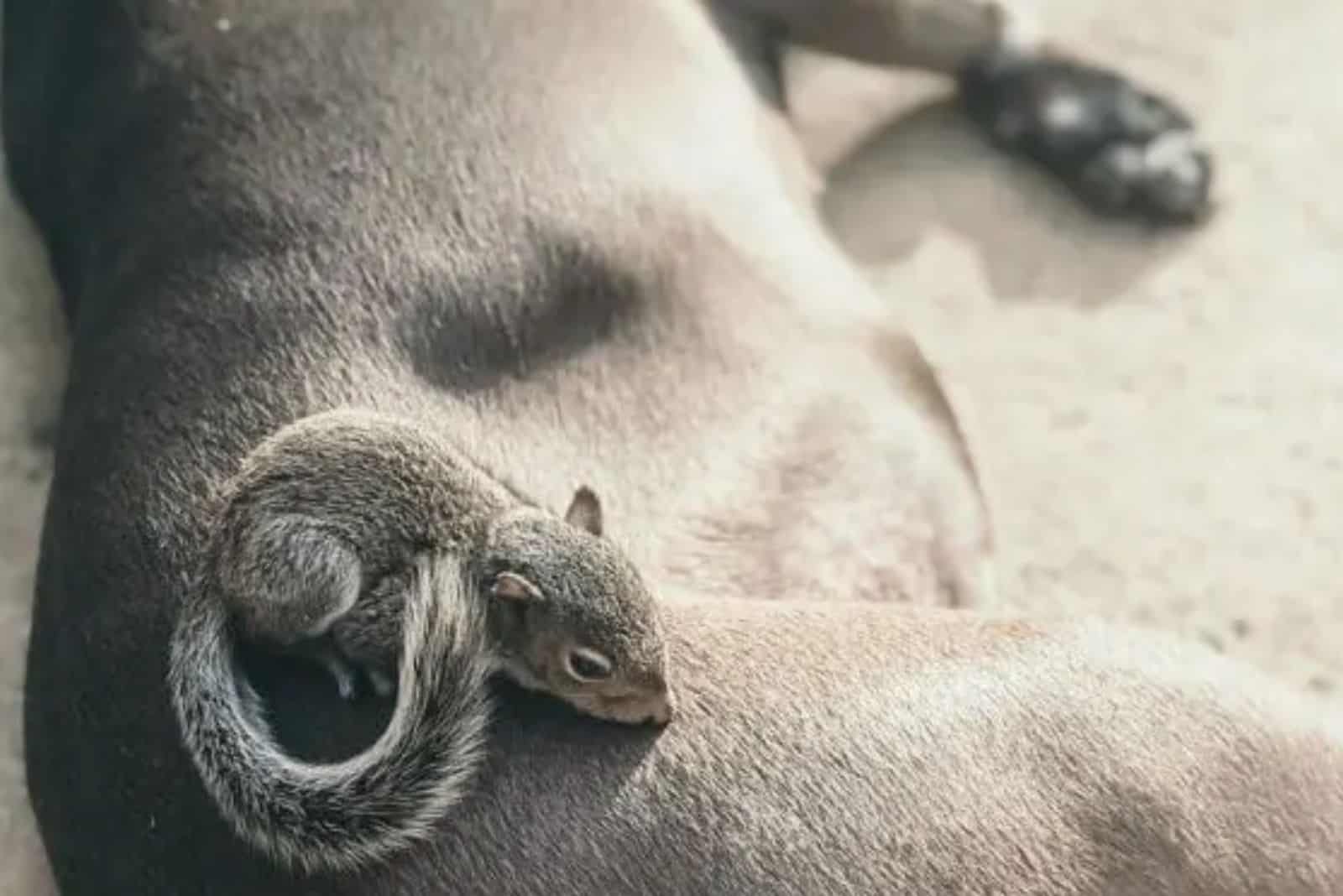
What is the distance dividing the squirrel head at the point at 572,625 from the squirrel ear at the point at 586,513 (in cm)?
9

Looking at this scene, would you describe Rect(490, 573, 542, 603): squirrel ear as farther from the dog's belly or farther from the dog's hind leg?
the dog's hind leg

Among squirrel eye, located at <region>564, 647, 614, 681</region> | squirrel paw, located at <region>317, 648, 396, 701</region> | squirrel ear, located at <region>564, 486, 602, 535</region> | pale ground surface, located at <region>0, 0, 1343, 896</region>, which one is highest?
squirrel paw, located at <region>317, 648, 396, 701</region>

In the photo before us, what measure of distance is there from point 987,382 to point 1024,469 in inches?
5.2

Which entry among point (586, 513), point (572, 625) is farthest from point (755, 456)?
point (572, 625)

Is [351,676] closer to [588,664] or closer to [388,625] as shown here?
[388,625]

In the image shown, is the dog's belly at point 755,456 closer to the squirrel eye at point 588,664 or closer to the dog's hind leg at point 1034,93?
the squirrel eye at point 588,664

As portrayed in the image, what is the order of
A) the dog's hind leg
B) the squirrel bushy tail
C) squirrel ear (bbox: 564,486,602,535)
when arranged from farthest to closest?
the dog's hind leg → squirrel ear (bbox: 564,486,602,535) → the squirrel bushy tail

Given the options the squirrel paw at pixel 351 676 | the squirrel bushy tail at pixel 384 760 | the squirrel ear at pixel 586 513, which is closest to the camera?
the squirrel bushy tail at pixel 384 760

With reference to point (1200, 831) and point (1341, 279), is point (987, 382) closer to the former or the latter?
point (1341, 279)

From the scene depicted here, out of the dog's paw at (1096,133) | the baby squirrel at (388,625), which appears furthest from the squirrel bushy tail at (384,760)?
the dog's paw at (1096,133)

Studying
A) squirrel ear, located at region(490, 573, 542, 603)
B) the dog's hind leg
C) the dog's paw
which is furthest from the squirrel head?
the dog's paw

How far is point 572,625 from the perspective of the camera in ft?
5.06

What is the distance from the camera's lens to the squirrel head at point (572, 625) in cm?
154

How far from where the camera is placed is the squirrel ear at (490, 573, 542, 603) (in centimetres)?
153
